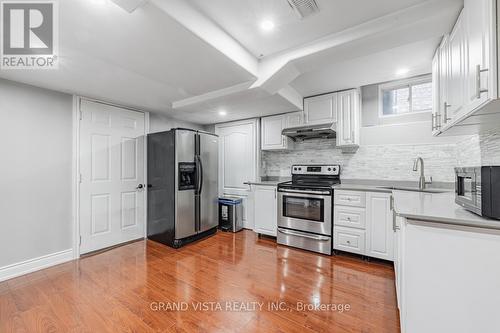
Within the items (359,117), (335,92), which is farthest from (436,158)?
(335,92)

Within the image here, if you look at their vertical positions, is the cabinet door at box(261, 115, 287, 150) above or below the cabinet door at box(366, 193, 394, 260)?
above

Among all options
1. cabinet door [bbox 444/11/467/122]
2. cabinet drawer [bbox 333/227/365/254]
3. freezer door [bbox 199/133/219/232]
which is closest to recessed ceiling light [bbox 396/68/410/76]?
cabinet door [bbox 444/11/467/122]

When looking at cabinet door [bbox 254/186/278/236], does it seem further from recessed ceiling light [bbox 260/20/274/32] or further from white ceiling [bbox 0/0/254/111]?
recessed ceiling light [bbox 260/20/274/32]

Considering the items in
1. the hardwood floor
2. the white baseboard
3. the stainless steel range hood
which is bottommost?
the hardwood floor

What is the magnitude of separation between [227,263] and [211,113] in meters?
2.44

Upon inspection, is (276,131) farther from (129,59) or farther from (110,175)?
(110,175)

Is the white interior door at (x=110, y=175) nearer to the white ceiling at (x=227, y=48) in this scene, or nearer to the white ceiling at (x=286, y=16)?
the white ceiling at (x=227, y=48)

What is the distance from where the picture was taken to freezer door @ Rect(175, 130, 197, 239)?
317cm

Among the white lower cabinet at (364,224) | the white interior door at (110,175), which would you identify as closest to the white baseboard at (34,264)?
the white interior door at (110,175)

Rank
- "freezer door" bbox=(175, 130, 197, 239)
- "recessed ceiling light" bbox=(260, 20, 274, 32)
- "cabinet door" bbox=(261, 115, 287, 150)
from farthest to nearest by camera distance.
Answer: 1. "cabinet door" bbox=(261, 115, 287, 150)
2. "freezer door" bbox=(175, 130, 197, 239)
3. "recessed ceiling light" bbox=(260, 20, 274, 32)

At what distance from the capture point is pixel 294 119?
3.54m

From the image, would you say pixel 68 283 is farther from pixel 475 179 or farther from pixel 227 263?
pixel 475 179

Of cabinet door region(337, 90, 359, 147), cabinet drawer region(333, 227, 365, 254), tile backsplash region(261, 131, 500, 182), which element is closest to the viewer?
tile backsplash region(261, 131, 500, 182)

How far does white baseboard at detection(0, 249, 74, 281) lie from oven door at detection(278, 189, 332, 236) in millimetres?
2914
